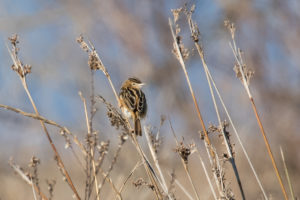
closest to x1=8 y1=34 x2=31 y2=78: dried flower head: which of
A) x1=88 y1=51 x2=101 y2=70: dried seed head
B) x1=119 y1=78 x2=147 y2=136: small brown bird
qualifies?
x1=88 y1=51 x2=101 y2=70: dried seed head

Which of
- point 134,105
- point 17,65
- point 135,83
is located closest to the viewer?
point 17,65

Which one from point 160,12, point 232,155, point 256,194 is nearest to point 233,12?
point 160,12

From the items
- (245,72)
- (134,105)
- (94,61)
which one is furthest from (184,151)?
(134,105)

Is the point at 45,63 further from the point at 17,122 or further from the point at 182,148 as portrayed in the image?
the point at 182,148

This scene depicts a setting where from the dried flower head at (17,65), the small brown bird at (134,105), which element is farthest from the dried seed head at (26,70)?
the small brown bird at (134,105)

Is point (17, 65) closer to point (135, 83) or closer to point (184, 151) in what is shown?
point (184, 151)

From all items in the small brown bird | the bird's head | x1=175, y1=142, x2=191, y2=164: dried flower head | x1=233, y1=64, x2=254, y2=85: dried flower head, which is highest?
the bird's head

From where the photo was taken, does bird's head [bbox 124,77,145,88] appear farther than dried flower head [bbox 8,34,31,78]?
Yes

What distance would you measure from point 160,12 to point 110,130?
15.3 feet

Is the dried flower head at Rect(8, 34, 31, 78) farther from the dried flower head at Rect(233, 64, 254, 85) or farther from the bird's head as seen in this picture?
the bird's head

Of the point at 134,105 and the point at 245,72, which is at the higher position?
the point at 134,105

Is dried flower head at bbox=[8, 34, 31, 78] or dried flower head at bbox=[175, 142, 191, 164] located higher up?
dried flower head at bbox=[8, 34, 31, 78]

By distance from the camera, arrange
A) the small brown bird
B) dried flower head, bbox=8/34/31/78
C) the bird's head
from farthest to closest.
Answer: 1. the bird's head
2. the small brown bird
3. dried flower head, bbox=8/34/31/78

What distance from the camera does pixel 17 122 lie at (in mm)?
7875
